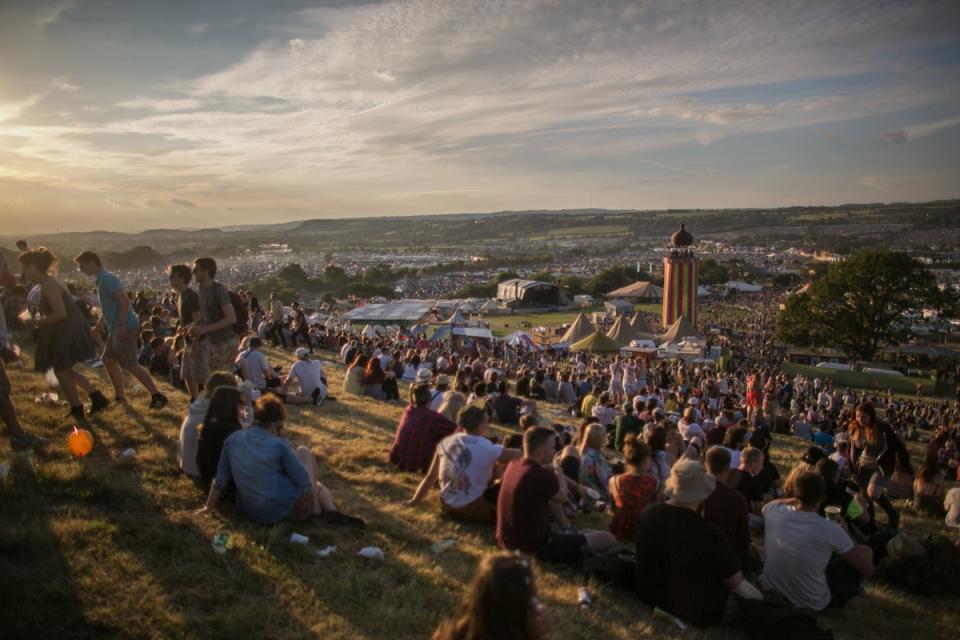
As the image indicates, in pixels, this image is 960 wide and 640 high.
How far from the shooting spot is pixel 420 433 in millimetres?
5902

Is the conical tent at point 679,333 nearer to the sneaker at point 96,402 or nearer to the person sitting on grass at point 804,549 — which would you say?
the person sitting on grass at point 804,549

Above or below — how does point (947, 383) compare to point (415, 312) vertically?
below

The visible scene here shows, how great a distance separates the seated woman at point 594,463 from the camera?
6020 mm

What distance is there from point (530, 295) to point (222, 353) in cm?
5690

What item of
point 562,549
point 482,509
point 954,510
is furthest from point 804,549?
point 954,510

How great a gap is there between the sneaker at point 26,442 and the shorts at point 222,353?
1703 mm

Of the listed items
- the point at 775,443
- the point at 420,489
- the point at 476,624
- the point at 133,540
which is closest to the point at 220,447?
the point at 133,540

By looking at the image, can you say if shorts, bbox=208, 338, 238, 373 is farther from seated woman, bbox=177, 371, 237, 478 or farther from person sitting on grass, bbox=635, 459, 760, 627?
person sitting on grass, bbox=635, 459, 760, 627

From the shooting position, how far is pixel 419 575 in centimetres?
388

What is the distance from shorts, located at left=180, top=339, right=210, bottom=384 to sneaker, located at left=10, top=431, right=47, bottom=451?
1.56 meters

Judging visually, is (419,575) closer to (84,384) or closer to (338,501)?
(338,501)

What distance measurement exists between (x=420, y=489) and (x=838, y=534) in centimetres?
297

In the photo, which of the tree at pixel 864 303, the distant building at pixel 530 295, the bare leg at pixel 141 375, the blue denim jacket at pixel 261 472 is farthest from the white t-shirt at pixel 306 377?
the distant building at pixel 530 295

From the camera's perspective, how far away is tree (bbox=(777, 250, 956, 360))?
112 ft
